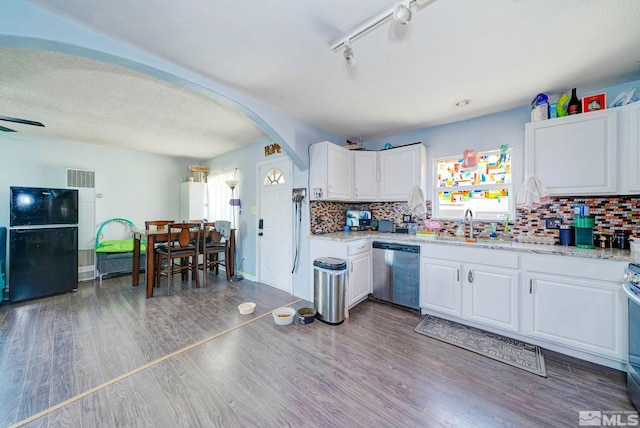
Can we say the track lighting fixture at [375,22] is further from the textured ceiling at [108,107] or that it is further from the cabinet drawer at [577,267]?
the cabinet drawer at [577,267]

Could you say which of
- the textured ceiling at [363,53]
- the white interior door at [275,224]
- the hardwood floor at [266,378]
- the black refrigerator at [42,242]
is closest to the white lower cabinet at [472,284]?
the hardwood floor at [266,378]

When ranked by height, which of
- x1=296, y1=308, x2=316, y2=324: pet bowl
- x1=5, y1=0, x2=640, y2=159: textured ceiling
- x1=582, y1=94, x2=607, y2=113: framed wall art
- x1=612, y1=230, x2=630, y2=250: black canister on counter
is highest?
x1=5, y1=0, x2=640, y2=159: textured ceiling

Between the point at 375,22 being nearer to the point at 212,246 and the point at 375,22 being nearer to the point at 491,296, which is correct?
the point at 491,296

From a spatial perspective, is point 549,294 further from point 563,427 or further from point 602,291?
point 563,427

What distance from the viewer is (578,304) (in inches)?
74.7

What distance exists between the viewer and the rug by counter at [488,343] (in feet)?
6.23

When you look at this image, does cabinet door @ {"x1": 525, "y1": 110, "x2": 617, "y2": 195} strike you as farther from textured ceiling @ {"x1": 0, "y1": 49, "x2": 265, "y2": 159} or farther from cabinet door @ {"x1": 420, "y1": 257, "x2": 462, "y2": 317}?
textured ceiling @ {"x1": 0, "y1": 49, "x2": 265, "y2": 159}

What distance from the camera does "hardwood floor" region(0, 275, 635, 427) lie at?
143 centimetres

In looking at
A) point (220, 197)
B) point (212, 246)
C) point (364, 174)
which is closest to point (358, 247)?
point (364, 174)

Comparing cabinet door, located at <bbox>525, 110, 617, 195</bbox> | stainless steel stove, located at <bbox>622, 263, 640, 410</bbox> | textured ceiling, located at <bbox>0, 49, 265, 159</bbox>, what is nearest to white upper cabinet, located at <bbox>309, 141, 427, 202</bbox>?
cabinet door, located at <bbox>525, 110, 617, 195</bbox>

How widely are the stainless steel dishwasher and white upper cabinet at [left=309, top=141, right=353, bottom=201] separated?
3.00ft

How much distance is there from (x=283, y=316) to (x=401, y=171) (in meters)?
2.53

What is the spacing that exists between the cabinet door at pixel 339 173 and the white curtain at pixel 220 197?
7.32 feet

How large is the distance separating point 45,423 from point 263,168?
3.42 m
